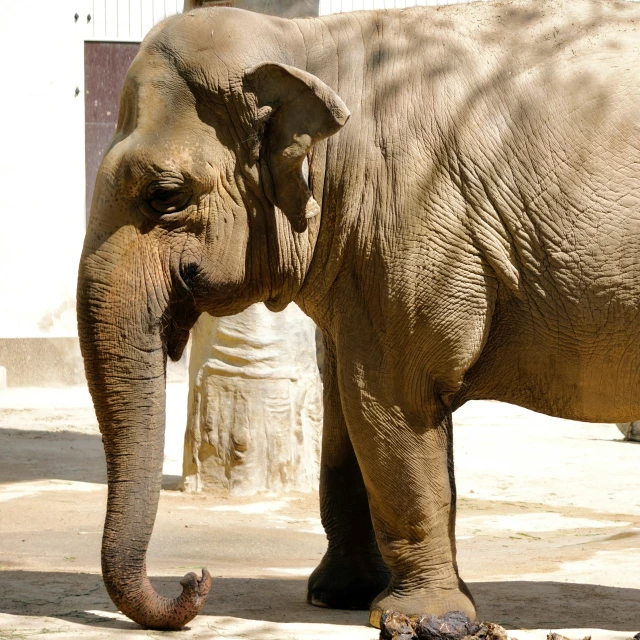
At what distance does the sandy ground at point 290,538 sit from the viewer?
4.70m

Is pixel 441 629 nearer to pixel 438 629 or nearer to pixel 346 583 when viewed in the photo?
pixel 438 629

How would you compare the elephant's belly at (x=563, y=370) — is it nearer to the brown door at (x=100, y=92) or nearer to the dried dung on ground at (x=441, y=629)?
the dried dung on ground at (x=441, y=629)

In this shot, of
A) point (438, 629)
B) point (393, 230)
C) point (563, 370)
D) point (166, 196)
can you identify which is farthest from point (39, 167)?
point (438, 629)

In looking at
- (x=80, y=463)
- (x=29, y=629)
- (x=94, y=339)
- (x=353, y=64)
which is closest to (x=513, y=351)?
(x=353, y=64)

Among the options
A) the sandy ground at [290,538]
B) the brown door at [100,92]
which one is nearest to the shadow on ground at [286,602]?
the sandy ground at [290,538]

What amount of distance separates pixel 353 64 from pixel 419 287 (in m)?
0.82

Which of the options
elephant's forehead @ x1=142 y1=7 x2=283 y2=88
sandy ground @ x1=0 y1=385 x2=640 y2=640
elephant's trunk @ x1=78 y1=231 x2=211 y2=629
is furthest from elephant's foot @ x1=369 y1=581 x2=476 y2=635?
elephant's forehead @ x1=142 y1=7 x2=283 y2=88

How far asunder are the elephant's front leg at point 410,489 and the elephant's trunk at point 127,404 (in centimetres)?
66

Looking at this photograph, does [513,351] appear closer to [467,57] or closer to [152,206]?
[467,57]

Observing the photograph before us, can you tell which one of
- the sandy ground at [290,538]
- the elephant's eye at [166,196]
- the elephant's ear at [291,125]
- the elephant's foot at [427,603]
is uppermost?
the elephant's ear at [291,125]

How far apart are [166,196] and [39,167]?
10.4 metres

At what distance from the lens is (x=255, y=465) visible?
820cm

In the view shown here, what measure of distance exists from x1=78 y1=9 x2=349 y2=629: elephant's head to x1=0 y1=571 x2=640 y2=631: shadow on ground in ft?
1.92

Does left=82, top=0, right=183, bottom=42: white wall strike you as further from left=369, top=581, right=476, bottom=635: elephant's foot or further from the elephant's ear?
left=369, top=581, right=476, bottom=635: elephant's foot
